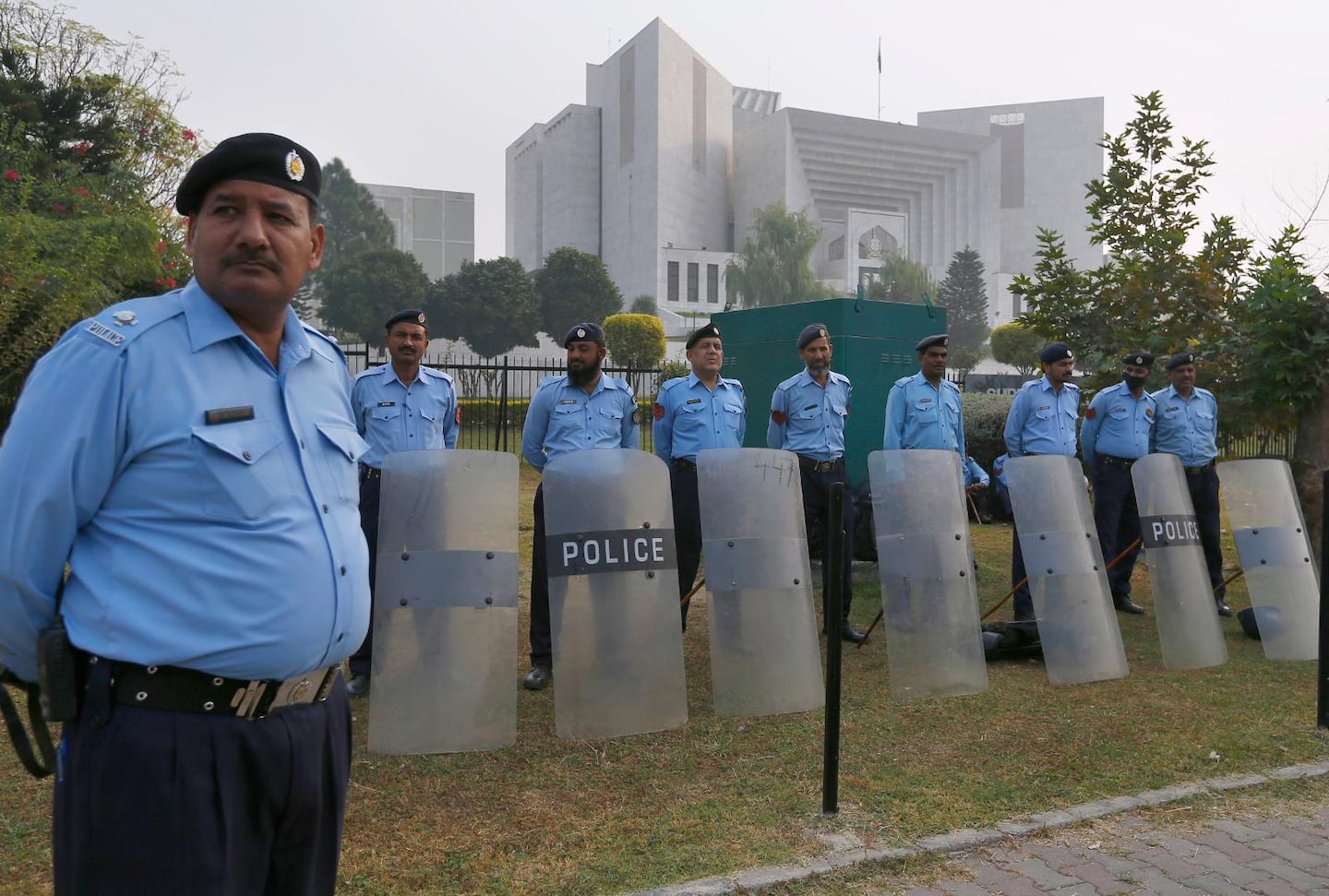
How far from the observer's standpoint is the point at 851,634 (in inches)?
239

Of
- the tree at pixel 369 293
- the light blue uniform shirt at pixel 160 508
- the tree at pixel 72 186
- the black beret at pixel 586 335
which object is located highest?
→ the tree at pixel 369 293

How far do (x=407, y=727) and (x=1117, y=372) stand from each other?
753 cm

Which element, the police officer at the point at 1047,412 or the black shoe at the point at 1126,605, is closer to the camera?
the police officer at the point at 1047,412

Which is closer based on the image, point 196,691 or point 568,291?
point 196,691

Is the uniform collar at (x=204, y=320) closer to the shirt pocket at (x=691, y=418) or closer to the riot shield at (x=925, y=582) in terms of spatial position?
the riot shield at (x=925, y=582)

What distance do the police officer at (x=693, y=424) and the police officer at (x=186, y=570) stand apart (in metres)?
4.03

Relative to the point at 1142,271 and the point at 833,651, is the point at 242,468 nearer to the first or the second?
the point at 833,651

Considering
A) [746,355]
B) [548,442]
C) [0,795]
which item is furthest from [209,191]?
[746,355]

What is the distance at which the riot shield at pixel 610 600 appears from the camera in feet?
12.8

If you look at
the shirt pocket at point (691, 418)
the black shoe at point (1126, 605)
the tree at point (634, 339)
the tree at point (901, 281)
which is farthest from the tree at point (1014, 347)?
the shirt pocket at point (691, 418)

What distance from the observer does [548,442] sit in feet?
17.9

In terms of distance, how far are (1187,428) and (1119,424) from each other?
51cm

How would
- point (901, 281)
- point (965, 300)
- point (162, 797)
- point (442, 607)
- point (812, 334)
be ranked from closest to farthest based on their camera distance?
point (162, 797)
point (442, 607)
point (812, 334)
point (901, 281)
point (965, 300)

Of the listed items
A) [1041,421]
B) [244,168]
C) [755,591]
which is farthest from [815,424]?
[244,168]
